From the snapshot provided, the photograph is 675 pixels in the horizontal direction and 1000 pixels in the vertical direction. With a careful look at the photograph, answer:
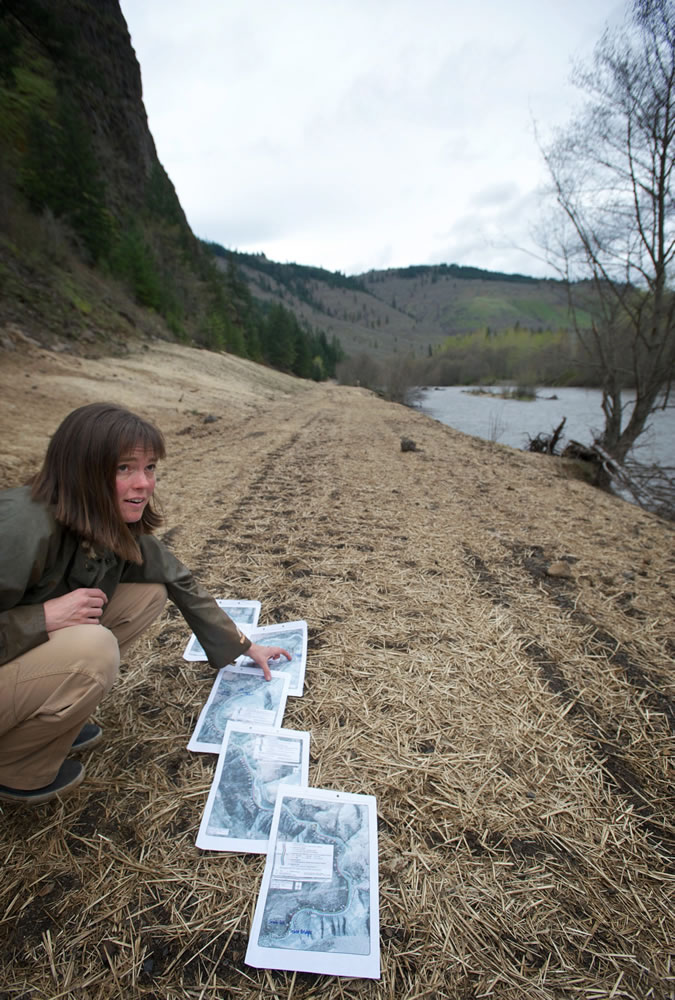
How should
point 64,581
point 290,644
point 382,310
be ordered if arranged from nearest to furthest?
point 64,581
point 290,644
point 382,310

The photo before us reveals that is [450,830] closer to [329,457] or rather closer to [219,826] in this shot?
[219,826]

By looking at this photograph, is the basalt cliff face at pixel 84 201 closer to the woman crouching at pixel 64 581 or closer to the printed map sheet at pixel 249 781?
the woman crouching at pixel 64 581

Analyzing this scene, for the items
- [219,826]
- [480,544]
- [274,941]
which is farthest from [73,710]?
[480,544]

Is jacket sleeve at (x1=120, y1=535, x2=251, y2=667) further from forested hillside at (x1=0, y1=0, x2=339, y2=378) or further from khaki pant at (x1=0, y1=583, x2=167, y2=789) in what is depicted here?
forested hillside at (x1=0, y1=0, x2=339, y2=378)

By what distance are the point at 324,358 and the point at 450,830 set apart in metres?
66.2

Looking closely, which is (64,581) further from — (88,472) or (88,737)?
(88,737)

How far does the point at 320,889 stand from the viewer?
4.23 feet

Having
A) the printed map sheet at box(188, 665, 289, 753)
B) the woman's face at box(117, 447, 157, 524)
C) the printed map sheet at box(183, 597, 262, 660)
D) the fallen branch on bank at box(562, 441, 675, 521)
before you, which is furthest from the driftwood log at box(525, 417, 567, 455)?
the woman's face at box(117, 447, 157, 524)

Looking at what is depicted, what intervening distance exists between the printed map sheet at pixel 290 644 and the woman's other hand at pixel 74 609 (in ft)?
2.63

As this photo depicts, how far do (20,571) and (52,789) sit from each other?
815mm

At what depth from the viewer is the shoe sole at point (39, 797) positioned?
4.62 ft

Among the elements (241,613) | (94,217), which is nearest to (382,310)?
(94,217)

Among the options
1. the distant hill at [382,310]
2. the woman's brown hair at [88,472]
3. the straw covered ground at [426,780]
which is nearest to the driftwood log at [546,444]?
the straw covered ground at [426,780]

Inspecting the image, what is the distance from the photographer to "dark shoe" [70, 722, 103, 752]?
5.58ft
